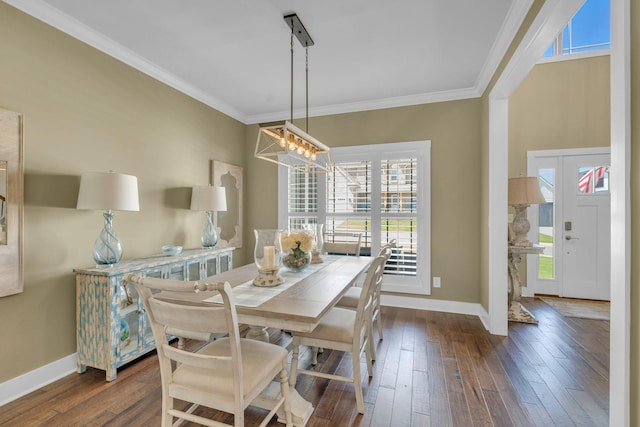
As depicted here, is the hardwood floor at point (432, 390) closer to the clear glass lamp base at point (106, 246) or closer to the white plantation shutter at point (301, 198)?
the clear glass lamp base at point (106, 246)

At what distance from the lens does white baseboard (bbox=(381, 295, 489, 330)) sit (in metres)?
3.57

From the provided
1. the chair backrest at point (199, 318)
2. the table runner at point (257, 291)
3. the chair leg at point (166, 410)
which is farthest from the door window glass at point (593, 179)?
the chair leg at point (166, 410)

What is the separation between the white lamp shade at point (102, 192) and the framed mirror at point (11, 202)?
326mm

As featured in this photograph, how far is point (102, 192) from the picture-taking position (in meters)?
2.16

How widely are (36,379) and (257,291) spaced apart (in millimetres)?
1769

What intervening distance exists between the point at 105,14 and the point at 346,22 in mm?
1768

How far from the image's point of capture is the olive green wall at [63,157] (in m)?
2.02

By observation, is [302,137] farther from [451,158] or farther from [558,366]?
[558,366]

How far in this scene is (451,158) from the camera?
3660 mm

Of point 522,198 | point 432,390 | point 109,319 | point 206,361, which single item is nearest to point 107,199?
point 109,319

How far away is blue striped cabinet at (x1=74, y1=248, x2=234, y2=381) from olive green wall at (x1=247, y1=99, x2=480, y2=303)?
121 inches

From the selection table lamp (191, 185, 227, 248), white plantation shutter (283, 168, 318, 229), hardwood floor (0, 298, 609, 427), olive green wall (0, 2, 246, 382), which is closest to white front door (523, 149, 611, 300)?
hardwood floor (0, 298, 609, 427)

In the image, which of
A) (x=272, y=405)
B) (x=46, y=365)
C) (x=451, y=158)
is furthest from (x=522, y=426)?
(x=46, y=365)

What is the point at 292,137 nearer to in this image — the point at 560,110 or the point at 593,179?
the point at 560,110
